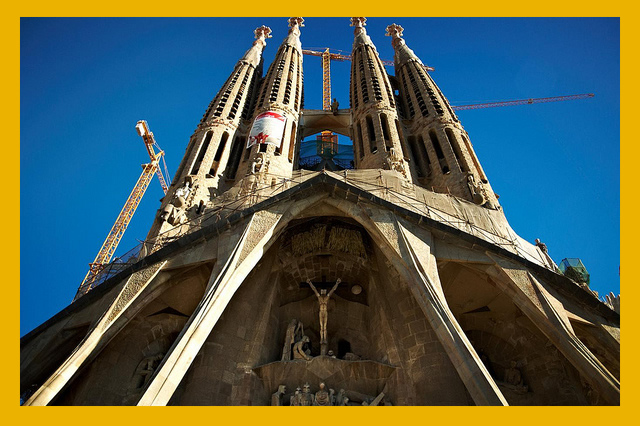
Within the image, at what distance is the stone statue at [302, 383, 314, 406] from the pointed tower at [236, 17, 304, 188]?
309 inches

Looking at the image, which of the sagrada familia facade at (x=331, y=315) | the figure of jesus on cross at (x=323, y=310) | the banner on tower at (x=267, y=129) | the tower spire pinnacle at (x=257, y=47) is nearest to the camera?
the sagrada familia facade at (x=331, y=315)

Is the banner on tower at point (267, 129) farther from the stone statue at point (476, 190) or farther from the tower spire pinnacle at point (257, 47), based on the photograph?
the tower spire pinnacle at point (257, 47)

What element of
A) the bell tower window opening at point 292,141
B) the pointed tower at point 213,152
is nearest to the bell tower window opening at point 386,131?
the bell tower window opening at point 292,141

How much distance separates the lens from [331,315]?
46.7ft

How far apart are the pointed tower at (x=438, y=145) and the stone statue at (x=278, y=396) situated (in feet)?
32.0

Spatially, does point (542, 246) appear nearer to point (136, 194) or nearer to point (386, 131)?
point (386, 131)

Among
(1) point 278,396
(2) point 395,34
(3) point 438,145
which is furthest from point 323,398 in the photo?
(2) point 395,34

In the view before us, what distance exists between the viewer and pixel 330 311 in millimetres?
14273

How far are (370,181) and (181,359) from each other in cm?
990

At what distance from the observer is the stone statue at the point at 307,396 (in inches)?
437

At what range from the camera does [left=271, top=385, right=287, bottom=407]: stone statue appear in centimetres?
1139

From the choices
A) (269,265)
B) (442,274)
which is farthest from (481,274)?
(269,265)

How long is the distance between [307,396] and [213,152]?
1367 centimetres

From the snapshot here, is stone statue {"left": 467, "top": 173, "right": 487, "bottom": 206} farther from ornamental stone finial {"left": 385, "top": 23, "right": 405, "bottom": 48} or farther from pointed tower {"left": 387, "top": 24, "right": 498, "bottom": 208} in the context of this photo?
ornamental stone finial {"left": 385, "top": 23, "right": 405, "bottom": 48}
